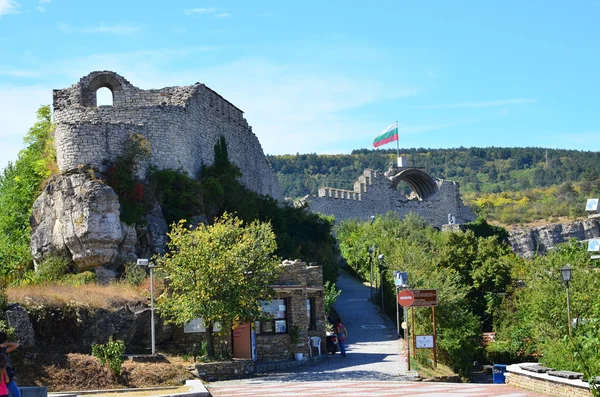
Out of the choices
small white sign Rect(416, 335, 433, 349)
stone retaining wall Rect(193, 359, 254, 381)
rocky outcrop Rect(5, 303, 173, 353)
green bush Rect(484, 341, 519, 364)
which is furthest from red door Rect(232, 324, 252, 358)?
green bush Rect(484, 341, 519, 364)

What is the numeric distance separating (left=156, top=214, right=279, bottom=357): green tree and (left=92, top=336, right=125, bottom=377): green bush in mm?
3086

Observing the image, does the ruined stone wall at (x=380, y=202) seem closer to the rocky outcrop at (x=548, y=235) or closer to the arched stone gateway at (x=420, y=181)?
the arched stone gateway at (x=420, y=181)

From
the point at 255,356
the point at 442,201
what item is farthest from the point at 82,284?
the point at 442,201

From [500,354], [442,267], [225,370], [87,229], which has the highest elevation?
[87,229]

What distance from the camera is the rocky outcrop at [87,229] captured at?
3170 cm

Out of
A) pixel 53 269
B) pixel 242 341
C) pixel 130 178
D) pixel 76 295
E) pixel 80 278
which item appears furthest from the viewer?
pixel 130 178

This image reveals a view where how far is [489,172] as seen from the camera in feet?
505

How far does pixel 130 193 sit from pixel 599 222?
2204 inches

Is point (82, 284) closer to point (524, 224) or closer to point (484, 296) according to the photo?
point (484, 296)

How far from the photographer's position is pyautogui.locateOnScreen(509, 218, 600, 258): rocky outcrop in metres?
72.7

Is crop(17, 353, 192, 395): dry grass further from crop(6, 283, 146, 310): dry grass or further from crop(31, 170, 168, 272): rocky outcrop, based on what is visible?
crop(31, 170, 168, 272): rocky outcrop

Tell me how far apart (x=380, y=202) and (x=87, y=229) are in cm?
3435

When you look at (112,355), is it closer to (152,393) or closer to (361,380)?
(152,393)

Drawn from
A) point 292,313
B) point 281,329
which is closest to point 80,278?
point 281,329
